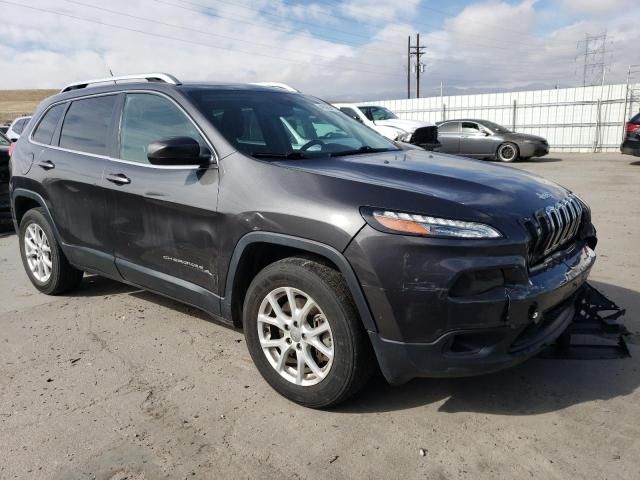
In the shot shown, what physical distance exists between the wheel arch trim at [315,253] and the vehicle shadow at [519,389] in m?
0.65

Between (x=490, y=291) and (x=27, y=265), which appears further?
(x=27, y=265)

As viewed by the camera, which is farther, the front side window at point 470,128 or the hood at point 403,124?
the front side window at point 470,128

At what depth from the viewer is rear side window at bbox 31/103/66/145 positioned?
466 centimetres

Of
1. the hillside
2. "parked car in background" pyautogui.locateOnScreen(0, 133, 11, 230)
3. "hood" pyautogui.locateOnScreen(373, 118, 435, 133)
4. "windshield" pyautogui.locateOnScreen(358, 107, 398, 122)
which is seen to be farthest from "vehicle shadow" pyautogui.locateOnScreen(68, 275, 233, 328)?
the hillside

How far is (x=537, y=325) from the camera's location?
2.77 m

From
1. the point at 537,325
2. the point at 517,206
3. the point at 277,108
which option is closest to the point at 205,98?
the point at 277,108

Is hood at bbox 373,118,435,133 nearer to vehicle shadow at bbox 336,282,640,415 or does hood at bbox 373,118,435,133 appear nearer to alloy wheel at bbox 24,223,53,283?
alloy wheel at bbox 24,223,53,283

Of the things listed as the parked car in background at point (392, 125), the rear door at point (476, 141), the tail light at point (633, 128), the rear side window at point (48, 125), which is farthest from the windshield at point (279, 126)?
the rear door at point (476, 141)

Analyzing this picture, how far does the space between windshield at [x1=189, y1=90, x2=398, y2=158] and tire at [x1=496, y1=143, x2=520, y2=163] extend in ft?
47.7

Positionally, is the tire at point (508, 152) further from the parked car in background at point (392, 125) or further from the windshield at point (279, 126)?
the windshield at point (279, 126)

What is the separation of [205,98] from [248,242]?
3.73 ft

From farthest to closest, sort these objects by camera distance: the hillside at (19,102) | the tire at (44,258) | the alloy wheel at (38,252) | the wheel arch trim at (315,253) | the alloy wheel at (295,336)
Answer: the hillside at (19,102), the alloy wheel at (38,252), the tire at (44,258), the alloy wheel at (295,336), the wheel arch trim at (315,253)

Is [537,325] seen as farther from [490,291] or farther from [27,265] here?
[27,265]

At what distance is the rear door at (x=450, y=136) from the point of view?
18203 mm
